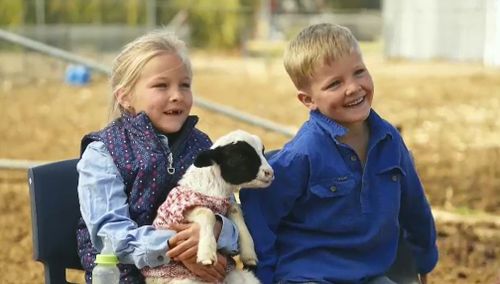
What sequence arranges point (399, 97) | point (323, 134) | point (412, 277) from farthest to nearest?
point (399, 97) < point (412, 277) < point (323, 134)

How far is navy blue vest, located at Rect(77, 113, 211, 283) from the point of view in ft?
12.0

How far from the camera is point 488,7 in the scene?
108 ft

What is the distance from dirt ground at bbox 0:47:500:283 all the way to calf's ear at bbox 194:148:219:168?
223cm

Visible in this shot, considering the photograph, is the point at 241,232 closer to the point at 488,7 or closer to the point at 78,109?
the point at 78,109

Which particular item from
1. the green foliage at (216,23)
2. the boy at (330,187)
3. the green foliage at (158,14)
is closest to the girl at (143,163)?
the boy at (330,187)

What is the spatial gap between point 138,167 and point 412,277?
128 cm

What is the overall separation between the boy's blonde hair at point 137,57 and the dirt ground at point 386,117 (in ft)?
7.37

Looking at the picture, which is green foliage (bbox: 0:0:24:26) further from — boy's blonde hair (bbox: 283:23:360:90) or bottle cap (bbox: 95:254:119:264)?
bottle cap (bbox: 95:254:119:264)

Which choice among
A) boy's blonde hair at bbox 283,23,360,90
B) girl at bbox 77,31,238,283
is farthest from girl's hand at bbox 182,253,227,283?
boy's blonde hair at bbox 283,23,360,90

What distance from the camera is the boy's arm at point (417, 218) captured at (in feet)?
13.3

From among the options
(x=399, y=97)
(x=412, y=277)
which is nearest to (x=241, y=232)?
(x=412, y=277)

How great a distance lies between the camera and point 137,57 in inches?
150

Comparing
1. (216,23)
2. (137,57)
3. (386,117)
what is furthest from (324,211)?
(216,23)

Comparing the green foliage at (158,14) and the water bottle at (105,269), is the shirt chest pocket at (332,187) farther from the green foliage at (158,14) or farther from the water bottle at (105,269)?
the green foliage at (158,14)
